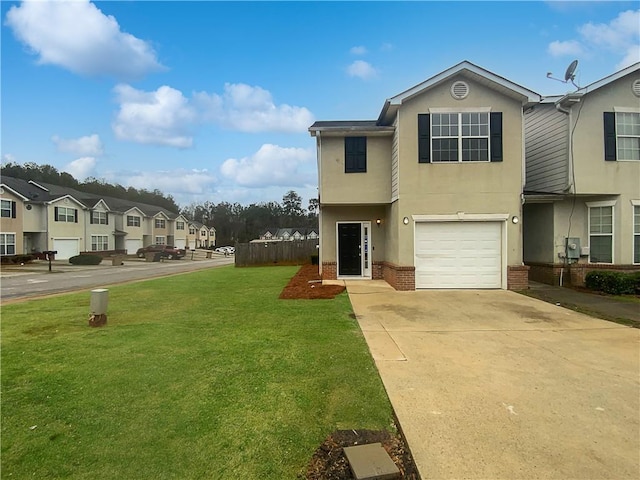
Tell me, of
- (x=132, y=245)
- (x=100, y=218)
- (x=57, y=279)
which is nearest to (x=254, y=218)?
(x=132, y=245)

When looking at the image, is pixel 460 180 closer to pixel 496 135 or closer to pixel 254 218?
pixel 496 135

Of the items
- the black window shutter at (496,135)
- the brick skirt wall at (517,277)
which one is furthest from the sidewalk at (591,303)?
the black window shutter at (496,135)

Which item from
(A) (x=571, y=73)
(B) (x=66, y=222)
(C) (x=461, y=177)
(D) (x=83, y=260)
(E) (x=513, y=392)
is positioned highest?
(A) (x=571, y=73)

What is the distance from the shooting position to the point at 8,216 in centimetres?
3022

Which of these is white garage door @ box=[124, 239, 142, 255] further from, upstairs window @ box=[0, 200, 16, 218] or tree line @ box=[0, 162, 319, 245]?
tree line @ box=[0, 162, 319, 245]

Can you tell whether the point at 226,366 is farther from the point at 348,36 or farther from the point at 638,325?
the point at 348,36

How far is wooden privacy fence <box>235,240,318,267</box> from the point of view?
2369cm

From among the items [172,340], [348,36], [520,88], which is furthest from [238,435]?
[348,36]

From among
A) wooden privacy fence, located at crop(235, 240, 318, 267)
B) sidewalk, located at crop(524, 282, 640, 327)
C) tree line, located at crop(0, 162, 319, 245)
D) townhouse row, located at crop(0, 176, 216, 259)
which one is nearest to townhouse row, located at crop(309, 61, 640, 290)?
sidewalk, located at crop(524, 282, 640, 327)

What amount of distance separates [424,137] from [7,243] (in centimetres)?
3609

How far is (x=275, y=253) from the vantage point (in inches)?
961

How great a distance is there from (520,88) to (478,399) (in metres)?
10.2

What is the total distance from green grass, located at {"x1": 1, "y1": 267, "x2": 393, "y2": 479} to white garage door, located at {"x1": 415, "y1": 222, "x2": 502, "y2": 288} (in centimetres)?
513

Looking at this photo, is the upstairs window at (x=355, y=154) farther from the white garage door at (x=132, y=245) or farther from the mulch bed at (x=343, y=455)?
the white garage door at (x=132, y=245)
